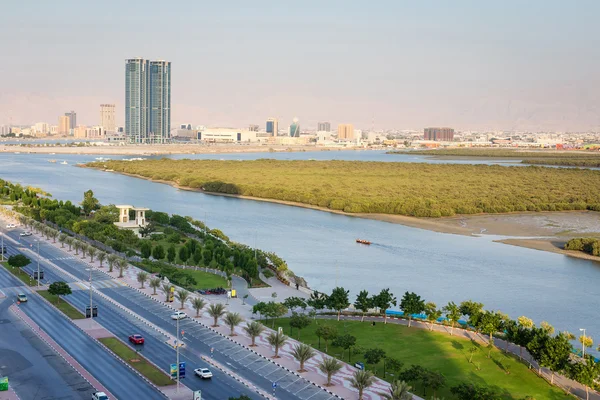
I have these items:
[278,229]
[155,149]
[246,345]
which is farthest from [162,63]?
[246,345]

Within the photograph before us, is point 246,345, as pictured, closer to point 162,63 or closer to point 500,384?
point 500,384

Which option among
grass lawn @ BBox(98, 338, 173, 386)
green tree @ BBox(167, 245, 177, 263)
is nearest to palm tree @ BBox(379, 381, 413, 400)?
grass lawn @ BBox(98, 338, 173, 386)

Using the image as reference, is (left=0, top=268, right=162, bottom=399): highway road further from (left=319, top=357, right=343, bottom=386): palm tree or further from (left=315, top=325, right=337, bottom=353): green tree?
(left=315, top=325, right=337, bottom=353): green tree

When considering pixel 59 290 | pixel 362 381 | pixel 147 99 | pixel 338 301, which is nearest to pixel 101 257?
pixel 59 290

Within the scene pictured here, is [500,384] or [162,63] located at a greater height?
[162,63]

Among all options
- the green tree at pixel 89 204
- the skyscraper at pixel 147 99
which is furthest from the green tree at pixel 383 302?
the skyscraper at pixel 147 99

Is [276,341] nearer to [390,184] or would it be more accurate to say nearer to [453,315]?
[453,315]
